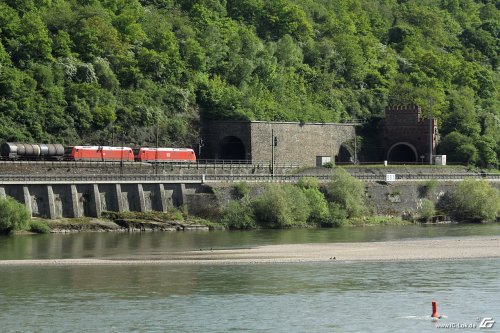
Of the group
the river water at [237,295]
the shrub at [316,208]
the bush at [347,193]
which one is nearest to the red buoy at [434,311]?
the river water at [237,295]

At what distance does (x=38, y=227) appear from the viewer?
100 m

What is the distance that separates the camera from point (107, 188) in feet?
355

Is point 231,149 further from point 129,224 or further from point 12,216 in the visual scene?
point 12,216

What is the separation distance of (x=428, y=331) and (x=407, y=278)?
16.2 metres

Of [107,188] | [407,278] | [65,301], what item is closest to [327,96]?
[107,188]

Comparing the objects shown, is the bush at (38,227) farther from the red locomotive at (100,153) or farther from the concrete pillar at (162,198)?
the red locomotive at (100,153)

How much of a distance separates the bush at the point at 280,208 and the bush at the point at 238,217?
3.16 ft

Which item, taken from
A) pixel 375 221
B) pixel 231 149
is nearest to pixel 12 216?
pixel 375 221

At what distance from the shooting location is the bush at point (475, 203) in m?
122

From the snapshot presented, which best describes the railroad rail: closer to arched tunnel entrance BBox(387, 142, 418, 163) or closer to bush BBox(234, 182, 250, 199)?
bush BBox(234, 182, 250, 199)

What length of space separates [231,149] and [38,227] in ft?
145

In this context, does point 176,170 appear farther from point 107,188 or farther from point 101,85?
point 101,85

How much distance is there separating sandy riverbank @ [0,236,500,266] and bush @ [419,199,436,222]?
27.0 meters

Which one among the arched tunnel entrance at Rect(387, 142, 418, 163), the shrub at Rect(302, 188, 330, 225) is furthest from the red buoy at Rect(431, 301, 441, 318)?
the arched tunnel entrance at Rect(387, 142, 418, 163)
